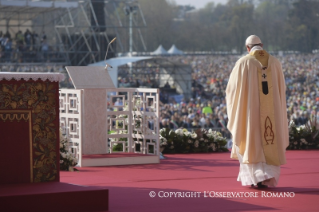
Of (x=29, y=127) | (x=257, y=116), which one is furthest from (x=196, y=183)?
(x=29, y=127)

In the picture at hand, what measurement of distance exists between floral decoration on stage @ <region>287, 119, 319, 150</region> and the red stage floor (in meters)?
0.84

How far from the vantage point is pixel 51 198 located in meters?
4.80

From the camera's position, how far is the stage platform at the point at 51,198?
4.67 m

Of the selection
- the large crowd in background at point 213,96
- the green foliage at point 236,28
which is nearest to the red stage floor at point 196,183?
the large crowd in background at point 213,96

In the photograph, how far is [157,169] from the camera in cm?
797

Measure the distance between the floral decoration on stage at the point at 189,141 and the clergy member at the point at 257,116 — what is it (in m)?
3.59

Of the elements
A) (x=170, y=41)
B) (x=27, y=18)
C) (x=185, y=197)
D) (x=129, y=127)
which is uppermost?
(x=170, y=41)

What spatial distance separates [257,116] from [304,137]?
456 cm

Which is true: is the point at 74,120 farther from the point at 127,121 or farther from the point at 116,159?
the point at 127,121

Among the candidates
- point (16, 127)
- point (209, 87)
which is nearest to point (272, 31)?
point (209, 87)

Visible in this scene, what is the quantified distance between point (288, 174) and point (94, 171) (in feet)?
8.24

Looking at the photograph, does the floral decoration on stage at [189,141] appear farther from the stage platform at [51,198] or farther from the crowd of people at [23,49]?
the crowd of people at [23,49]

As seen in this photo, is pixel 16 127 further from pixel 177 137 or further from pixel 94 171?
pixel 177 137

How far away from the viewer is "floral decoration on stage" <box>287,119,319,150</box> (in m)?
10.5
